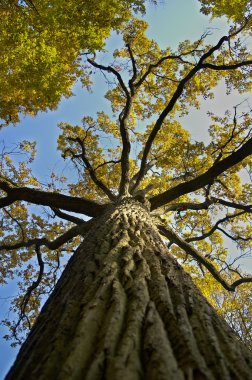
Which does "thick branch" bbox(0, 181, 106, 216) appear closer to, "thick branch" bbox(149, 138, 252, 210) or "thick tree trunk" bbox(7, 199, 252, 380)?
"thick branch" bbox(149, 138, 252, 210)

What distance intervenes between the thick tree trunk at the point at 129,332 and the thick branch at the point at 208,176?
3.97 m

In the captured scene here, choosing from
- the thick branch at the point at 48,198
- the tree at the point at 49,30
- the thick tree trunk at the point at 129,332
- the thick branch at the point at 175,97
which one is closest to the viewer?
the thick tree trunk at the point at 129,332

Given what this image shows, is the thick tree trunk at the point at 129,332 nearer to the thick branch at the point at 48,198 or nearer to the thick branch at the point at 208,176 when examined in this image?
the thick branch at the point at 48,198

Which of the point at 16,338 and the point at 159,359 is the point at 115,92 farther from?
the point at 159,359

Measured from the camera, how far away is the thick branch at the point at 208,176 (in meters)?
5.80

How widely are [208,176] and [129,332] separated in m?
5.18

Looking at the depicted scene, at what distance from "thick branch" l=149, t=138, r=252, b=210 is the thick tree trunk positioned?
397cm

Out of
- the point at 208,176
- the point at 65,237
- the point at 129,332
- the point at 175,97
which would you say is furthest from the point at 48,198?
the point at 129,332

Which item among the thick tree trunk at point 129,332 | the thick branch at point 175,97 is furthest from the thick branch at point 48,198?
the thick tree trunk at point 129,332

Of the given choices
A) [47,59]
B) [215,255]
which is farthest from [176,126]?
[47,59]

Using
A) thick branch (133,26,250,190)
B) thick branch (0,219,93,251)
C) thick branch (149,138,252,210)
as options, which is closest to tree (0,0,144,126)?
thick branch (133,26,250,190)

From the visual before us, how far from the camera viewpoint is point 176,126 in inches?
424

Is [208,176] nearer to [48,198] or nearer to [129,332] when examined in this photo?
[48,198]

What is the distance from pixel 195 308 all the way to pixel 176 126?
943 centimetres
